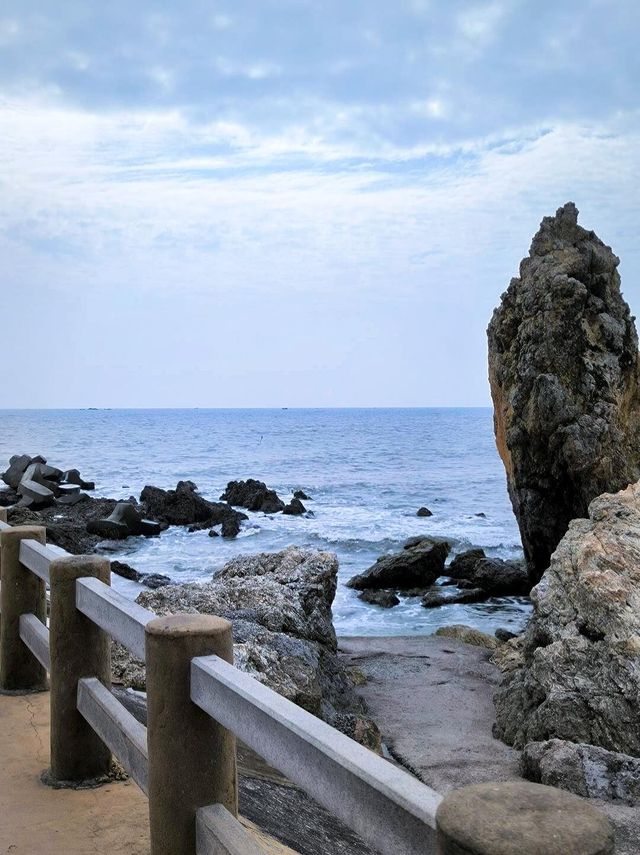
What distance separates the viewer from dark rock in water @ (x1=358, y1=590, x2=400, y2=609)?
20.0 meters

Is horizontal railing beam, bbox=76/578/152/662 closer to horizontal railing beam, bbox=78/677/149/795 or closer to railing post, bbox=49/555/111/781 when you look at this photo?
railing post, bbox=49/555/111/781

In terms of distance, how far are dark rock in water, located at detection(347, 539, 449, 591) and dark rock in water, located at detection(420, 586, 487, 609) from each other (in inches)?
37.3

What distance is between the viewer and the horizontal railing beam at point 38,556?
505 cm

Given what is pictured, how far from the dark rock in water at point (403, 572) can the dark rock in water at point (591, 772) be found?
14252mm

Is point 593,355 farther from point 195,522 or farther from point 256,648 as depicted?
point 195,522

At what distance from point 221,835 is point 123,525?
28558 millimetres

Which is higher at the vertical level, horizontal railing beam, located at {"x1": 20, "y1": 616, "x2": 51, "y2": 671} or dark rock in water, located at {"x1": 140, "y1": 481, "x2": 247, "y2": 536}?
horizontal railing beam, located at {"x1": 20, "y1": 616, "x2": 51, "y2": 671}

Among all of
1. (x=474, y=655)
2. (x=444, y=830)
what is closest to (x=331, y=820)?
(x=444, y=830)

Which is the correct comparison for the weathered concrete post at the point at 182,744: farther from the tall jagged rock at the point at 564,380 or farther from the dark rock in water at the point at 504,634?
the tall jagged rock at the point at 564,380

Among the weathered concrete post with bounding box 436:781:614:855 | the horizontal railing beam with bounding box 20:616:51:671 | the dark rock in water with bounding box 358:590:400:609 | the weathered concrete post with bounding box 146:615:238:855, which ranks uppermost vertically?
the weathered concrete post with bounding box 436:781:614:855

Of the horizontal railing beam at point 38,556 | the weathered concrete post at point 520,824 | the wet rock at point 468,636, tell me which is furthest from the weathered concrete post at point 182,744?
the wet rock at point 468,636

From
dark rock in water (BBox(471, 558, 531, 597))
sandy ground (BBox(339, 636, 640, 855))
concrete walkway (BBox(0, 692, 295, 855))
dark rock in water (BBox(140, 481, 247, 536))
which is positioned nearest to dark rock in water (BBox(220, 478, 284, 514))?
dark rock in water (BBox(140, 481, 247, 536))

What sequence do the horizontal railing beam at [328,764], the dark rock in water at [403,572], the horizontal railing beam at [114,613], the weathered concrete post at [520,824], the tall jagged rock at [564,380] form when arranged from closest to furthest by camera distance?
the weathered concrete post at [520,824], the horizontal railing beam at [328,764], the horizontal railing beam at [114,613], the tall jagged rock at [564,380], the dark rock in water at [403,572]

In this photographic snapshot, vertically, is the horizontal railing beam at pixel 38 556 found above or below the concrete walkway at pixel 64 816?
Result: above
